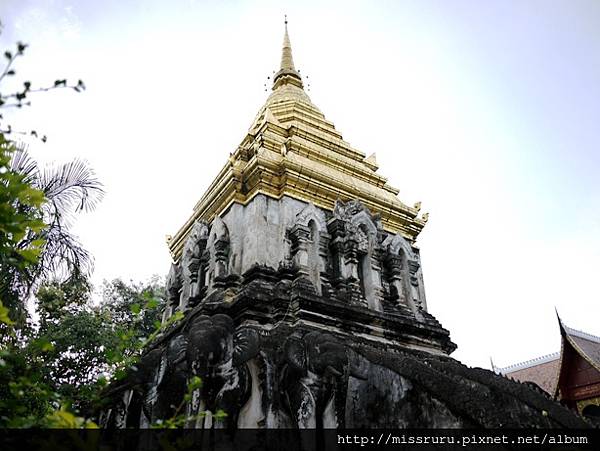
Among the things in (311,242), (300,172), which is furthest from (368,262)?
(300,172)

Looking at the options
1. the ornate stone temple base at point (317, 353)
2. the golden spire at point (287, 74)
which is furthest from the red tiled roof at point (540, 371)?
→ the golden spire at point (287, 74)

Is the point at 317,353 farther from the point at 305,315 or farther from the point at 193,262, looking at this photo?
the point at 193,262

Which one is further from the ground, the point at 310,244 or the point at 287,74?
the point at 287,74

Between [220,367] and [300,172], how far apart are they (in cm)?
386

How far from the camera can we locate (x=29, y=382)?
1.92m

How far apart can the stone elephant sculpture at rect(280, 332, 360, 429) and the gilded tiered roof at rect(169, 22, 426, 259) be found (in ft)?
10.9

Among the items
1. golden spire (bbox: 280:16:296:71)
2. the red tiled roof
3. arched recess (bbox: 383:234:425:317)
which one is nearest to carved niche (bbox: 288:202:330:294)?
arched recess (bbox: 383:234:425:317)

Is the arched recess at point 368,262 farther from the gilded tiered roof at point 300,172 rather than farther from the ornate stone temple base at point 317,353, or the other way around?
the gilded tiered roof at point 300,172

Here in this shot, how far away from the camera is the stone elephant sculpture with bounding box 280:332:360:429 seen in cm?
552

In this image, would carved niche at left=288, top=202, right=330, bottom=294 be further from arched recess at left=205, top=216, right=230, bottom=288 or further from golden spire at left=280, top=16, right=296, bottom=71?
golden spire at left=280, top=16, right=296, bottom=71

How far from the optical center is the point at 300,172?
8594mm

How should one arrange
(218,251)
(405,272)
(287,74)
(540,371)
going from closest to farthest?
(218,251)
(405,272)
(287,74)
(540,371)

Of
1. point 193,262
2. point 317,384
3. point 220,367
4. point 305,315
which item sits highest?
point 193,262

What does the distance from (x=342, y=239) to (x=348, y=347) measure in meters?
2.65
